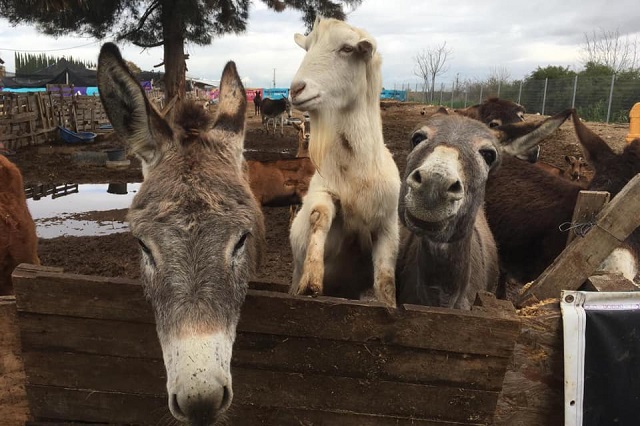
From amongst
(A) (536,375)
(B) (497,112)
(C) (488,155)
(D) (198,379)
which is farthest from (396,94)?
(D) (198,379)

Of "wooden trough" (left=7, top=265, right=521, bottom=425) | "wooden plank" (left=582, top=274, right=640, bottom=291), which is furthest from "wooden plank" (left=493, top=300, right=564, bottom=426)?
"wooden plank" (left=582, top=274, right=640, bottom=291)

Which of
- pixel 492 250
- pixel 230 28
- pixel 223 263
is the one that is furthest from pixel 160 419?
pixel 230 28

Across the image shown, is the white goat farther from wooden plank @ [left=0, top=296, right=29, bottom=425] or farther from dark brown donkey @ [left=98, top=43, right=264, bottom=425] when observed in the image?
wooden plank @ [left=0, top=296, right=29, bottom=425]

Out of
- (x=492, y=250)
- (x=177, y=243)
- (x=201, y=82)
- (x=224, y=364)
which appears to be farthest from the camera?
(x=201, y=82)

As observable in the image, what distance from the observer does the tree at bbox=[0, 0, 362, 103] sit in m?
13.4

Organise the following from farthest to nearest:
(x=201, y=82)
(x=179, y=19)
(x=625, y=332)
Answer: (x=201, y=82), (x=179, y=19), (x=625, y=332)

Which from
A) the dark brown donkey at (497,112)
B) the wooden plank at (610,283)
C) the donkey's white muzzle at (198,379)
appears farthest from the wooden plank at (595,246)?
the dark brown donkey at (497,112)

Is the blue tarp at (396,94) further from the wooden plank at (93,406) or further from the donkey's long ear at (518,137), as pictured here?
the wooden plank at (93,406)

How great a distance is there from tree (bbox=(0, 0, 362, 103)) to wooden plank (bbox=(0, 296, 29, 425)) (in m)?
11.9

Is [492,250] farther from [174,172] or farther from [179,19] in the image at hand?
[179,19]

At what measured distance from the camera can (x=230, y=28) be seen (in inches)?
642

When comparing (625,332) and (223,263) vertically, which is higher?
(223,263)

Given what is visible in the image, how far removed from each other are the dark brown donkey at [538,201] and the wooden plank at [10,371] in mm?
3557

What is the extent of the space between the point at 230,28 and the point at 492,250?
49.3 feet
